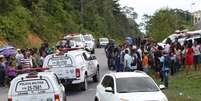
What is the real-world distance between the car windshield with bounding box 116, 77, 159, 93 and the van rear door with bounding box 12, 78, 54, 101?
2.28 metres

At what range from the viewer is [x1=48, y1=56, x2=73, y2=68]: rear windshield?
26675mm

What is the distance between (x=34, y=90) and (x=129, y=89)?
3141mm

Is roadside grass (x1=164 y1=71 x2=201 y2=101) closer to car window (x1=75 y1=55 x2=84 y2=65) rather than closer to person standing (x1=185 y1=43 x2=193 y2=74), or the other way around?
person standing (x1=185 y1=43 x2=193 y2=74)

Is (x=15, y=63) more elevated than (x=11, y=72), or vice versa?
(x=15, y=63)

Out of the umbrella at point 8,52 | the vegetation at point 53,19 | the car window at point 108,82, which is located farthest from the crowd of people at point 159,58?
the vegetation at point 53,19

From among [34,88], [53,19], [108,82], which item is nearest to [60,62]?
[108,82]

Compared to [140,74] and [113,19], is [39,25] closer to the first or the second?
[140,74]

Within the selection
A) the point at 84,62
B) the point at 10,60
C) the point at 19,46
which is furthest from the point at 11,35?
the point at 84,62

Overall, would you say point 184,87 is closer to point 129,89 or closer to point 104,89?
point 104,89

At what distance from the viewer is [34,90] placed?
18875 mm

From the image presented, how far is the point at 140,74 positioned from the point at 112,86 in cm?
120

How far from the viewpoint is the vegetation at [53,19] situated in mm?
57378

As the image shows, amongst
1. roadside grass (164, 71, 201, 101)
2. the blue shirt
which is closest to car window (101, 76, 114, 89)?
roadside grass (164, 71, 201, 101)

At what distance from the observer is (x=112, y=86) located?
61.3 ft
